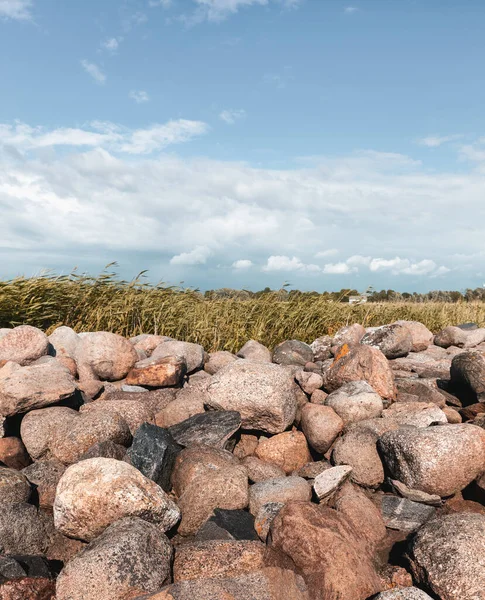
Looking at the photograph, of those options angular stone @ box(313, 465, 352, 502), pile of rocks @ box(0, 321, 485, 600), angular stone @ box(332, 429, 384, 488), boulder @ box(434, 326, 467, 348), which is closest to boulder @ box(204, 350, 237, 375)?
pile of rocks @ box(0, 321, 485, 600)

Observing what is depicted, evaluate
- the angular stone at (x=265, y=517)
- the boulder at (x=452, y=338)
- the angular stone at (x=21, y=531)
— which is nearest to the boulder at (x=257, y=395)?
the angular stone at (x=265, y=517)

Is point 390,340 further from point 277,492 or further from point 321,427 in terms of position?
point 277,492

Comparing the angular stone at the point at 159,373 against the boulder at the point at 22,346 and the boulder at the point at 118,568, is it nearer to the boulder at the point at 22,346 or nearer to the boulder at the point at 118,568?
the boulder at the point at 22,346

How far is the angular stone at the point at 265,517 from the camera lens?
4797 millimetres

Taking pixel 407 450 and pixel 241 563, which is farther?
pixel 407 450

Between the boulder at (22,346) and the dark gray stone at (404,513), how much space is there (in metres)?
5.32

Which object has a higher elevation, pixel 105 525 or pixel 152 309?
pixel 152 309

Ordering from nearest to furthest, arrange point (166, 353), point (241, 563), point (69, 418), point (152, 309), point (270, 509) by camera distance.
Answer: point (241, 563), point (270, 509), point (69, 418), point (166, 353), point (152, 309)

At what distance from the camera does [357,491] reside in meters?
5.52

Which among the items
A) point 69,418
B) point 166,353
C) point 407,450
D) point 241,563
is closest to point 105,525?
point 241,563

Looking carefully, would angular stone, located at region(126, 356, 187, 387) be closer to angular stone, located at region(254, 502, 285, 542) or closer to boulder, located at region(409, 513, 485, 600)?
angular stone, located at region(254, 502, 285, 542)

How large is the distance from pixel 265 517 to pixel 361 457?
1.57 meters

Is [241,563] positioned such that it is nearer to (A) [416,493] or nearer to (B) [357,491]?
(B) [357,491]

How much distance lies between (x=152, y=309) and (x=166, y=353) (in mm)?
2603
